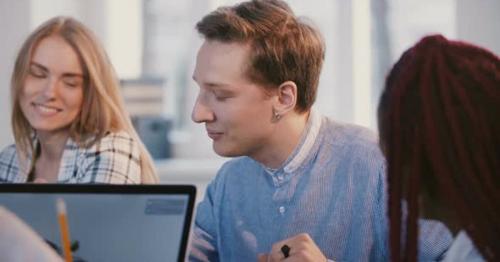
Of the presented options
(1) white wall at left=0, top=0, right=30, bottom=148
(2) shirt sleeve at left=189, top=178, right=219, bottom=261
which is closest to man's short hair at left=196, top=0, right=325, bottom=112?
(2) shirt sleeve at left=189, top=178, right=219, bottom=261

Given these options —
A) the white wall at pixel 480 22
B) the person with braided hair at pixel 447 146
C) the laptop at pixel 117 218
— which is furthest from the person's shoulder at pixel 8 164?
the white wall at pixel 480 22

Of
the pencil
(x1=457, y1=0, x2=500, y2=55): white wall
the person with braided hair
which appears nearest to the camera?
the person with braided hair

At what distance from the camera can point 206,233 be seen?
1632mm

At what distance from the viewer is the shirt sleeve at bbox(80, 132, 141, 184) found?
1862 mm

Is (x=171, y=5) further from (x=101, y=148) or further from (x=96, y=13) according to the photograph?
(x=101, y=148)

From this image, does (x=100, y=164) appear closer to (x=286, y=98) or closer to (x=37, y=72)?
(x=37, y=72)

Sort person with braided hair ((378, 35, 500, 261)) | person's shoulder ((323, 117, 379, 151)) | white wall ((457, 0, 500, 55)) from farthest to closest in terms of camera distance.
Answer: white wall ((457, 0, 500, 55))
person's shoulder ((323, 117, 379, 151))
person with braided hair ((378, 35, 500, 261))

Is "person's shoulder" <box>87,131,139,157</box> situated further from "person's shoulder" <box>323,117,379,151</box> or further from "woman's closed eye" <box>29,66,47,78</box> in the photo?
"person's shoulder" <box>323,117,379,151</box>

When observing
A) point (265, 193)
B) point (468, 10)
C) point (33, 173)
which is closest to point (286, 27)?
point (265, 193)

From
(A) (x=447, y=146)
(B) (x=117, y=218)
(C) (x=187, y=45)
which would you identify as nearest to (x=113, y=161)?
(B) (x=117, y=218)

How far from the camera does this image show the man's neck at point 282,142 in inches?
61.2

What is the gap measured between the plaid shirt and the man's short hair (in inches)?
18.8

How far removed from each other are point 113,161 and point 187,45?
1.78 metres

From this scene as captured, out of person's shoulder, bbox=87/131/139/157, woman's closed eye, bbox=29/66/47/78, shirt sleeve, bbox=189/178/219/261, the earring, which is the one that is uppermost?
woman's closed eye, bbox=29/66/47/78
